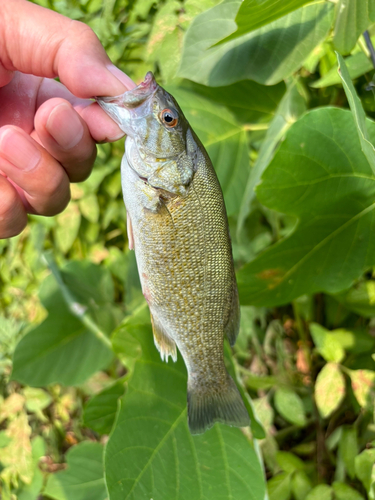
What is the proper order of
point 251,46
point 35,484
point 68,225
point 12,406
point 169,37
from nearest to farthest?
point 251,46 < point 169,37 < point 35,484 < point 12,406 < point 68,225

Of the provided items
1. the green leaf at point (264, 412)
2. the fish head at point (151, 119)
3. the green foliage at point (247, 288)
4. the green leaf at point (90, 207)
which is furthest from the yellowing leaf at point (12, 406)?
the fish head at point (151, 119)

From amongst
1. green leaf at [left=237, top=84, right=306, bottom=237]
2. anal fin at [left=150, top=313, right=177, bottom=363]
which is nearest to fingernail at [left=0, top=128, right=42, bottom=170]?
anal fin at [left=150, top=313, right=177, bottom=363]

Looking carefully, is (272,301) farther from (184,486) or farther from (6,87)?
(6,87)

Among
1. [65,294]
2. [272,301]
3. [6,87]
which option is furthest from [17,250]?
[272,301]

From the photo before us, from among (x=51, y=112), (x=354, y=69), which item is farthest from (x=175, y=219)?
(x=354, y=69)

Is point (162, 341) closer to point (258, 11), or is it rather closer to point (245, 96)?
point (258, 11)

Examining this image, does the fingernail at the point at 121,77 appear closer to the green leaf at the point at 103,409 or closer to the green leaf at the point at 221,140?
the green leaf at the point at 221,140
